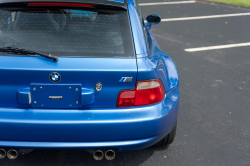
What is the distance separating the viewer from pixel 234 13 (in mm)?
11594

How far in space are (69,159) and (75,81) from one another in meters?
1.07

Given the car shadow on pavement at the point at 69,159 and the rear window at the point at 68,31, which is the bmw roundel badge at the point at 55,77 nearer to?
the rear window at the point at 68,31

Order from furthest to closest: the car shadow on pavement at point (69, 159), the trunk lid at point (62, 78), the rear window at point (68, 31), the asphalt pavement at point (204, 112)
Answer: the asphalt pavement at point (204, 112), the car shadow on pavement at point (69, 159), the rear window at point (68, 31), the trunk lid at point (62, 78)

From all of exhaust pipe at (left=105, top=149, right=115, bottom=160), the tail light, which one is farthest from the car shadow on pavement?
the tail light

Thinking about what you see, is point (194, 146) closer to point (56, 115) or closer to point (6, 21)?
point (56, 115)

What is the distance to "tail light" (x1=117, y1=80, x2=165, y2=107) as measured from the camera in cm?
240

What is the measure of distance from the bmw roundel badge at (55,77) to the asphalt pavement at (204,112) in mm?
1059

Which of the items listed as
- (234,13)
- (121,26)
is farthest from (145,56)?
(234,13)

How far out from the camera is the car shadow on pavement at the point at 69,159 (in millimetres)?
2902

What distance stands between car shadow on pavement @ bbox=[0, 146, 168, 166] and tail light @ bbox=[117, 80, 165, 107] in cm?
83

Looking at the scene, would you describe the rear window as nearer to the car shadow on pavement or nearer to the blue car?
the blue car

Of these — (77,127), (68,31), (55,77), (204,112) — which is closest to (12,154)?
(77,127)

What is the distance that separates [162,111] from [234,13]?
10.4 meters

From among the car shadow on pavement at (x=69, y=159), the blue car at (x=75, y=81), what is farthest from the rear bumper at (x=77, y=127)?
the car shadow on pavement at (x=69, y=159)
